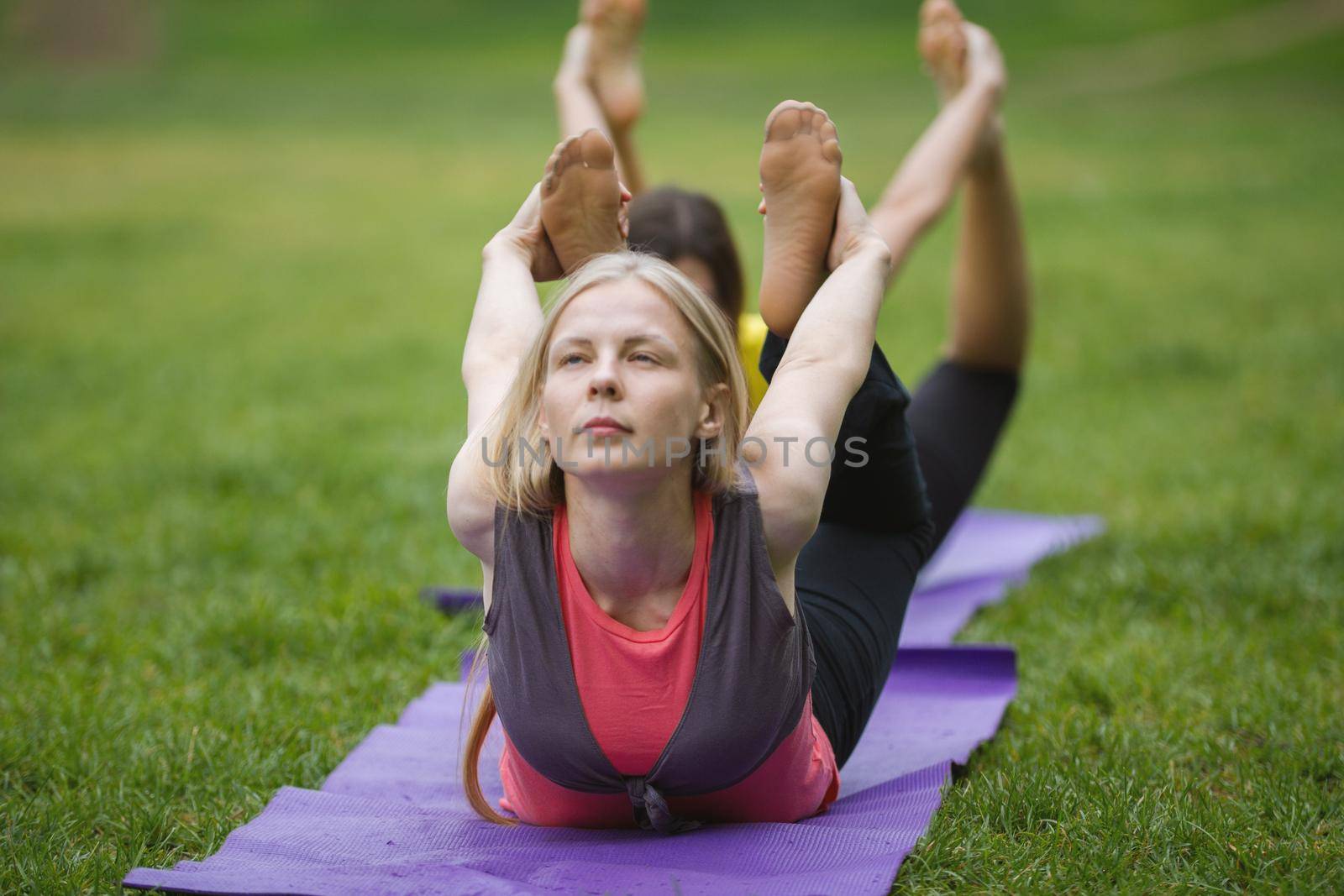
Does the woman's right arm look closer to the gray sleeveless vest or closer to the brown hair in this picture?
Result: the gray sleeveless vest

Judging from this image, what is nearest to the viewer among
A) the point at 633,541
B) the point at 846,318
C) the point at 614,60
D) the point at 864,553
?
the point at 633,541

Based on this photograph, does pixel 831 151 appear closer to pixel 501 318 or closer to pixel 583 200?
pixel 583 200

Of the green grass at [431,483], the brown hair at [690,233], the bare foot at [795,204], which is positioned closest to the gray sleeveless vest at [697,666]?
the green grass at [431,483]

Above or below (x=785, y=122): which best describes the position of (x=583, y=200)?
below

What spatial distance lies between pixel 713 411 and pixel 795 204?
1.74ft

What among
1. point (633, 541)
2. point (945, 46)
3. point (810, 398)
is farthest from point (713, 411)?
point (945, 46)

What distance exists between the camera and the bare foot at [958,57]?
3701 mm

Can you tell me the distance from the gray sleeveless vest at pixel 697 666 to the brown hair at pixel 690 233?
1456 millimetres

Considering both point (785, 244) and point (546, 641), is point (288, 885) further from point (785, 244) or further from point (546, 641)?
point (785, 244)

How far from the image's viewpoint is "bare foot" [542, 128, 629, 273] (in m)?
2.51

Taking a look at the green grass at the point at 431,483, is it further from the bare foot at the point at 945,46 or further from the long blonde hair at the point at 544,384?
the bare foot at the point at 945,46

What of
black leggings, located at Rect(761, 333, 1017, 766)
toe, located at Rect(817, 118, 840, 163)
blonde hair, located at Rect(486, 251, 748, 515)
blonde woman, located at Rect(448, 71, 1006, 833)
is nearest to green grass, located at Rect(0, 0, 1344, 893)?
black leggings, located at Rect(761, 333, 1017, 766)

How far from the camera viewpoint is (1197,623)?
136 inches

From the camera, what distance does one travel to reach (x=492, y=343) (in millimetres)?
2402
